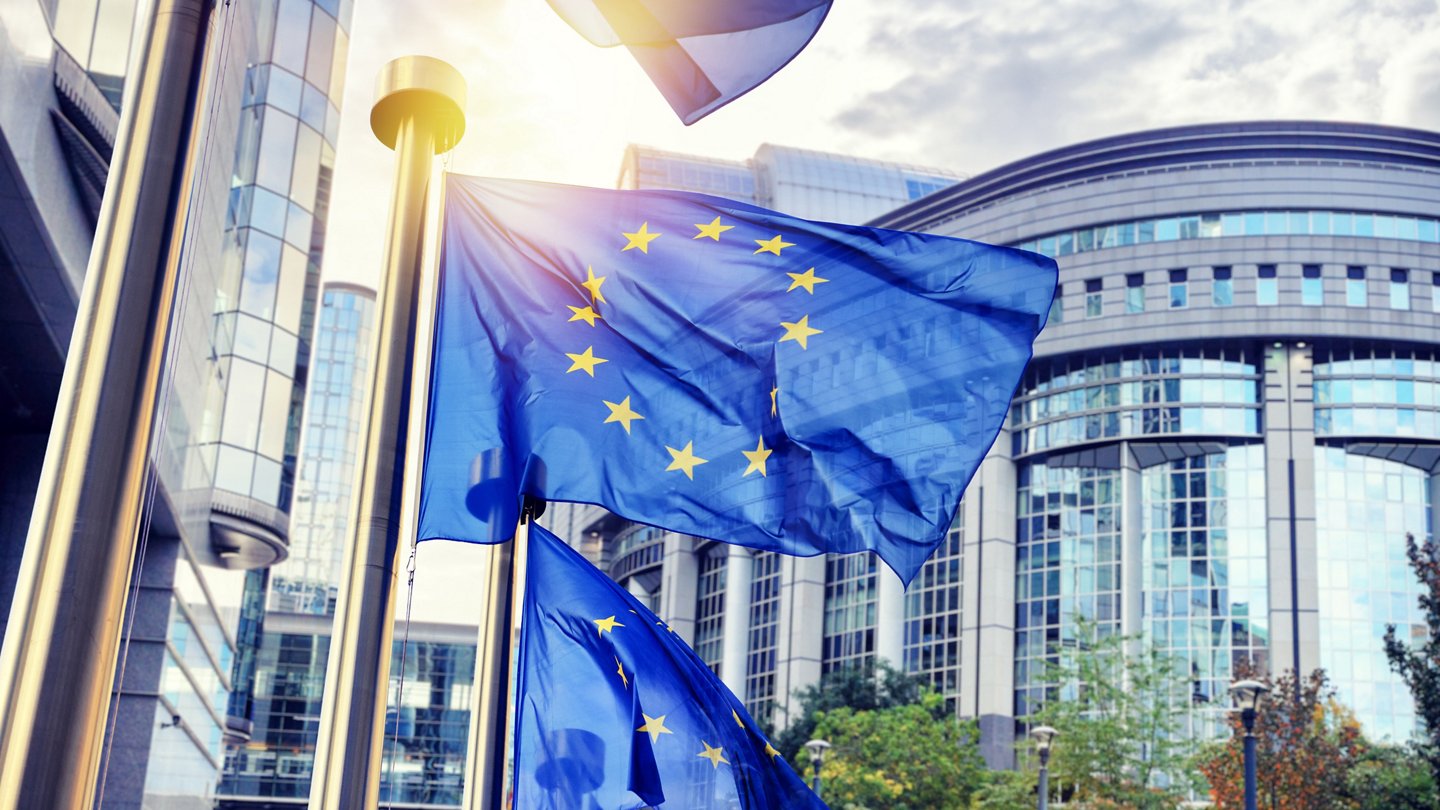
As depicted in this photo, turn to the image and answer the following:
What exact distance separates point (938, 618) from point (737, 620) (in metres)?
17.5

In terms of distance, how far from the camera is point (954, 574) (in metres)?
85.2

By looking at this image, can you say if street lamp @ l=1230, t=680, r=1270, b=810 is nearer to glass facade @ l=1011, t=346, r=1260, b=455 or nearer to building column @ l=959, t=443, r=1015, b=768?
building column @ l=959, t=443, r=1015, b=768

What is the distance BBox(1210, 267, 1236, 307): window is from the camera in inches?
3155

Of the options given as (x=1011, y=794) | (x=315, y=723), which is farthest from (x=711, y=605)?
(x=1011, y=794)

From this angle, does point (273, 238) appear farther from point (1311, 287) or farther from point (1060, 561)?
point (1311, 287)

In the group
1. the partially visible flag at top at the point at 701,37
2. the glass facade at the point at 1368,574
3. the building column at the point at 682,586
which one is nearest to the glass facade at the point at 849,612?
the building column at the point at 682,586

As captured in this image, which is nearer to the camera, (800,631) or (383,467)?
(383,467)

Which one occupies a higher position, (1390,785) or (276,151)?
(276,151)

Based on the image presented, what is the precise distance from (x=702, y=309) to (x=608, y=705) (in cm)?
265

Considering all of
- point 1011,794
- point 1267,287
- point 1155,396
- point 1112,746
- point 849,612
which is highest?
point 1267,287

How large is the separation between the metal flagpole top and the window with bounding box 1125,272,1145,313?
75.7 m

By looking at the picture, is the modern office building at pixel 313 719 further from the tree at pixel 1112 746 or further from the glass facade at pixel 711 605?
the tree at pixel 1112 746

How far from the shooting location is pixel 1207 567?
7850 cm

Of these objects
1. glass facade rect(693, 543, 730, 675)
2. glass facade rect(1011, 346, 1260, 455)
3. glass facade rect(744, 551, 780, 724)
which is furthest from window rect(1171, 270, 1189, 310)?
glass facade rect(693, 543, 730, 675)
